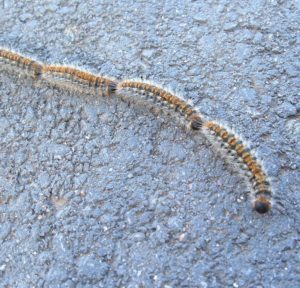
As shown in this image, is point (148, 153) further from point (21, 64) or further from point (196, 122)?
point (21, 64)

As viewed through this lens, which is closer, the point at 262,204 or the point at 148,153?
the point at 262,204

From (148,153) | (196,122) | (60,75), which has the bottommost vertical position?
(148,153)

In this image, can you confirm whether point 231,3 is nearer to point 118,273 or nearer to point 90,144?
point 90,144

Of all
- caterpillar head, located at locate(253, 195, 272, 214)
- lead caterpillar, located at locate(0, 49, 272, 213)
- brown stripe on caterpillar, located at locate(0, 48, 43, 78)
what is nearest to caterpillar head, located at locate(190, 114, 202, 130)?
lead caterpillar, located at locate(0, 49, 272, 213)

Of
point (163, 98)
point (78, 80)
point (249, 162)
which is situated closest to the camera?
point (249, 162)

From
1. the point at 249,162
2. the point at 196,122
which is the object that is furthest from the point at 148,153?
the point at 249,162

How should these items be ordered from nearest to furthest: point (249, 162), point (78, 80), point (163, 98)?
point (249, 162) → point (163, 98) → point (78, 80)

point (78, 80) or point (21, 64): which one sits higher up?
point (78, 80)
